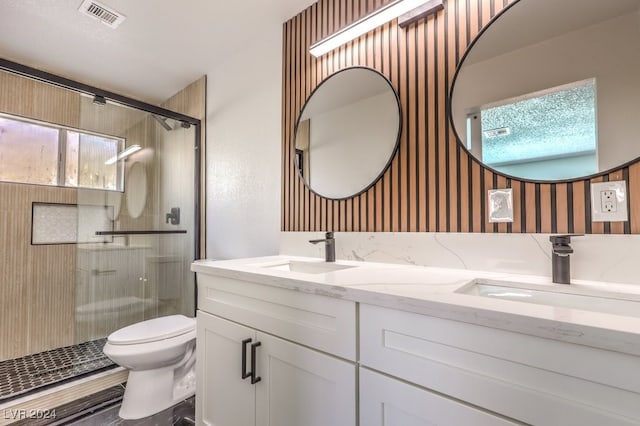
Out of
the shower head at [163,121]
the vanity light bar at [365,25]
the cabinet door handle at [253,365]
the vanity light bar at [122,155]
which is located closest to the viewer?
the cabinet door handle at [253,365]

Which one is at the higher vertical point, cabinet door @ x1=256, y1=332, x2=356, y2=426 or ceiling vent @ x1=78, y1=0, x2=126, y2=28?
ceiling vent @ x1=78, y1=0, x2=126, y2=28

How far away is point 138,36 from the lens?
1967 mm

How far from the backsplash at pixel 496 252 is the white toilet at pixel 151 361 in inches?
41.4

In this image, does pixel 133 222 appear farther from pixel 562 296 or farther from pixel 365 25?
pixel 562 296

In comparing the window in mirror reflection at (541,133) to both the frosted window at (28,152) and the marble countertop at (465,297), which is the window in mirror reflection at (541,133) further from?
the frosted window at (28,152)

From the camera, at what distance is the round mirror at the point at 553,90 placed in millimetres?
886

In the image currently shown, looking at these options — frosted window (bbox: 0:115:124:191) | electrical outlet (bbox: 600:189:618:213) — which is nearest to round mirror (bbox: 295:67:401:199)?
electrical outlet (bbox: 600:189:618:213)

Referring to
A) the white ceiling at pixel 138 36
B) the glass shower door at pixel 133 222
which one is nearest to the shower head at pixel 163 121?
the glass shower door at pixel 133 222

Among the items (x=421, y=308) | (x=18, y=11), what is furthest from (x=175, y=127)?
(x=421, y=308)

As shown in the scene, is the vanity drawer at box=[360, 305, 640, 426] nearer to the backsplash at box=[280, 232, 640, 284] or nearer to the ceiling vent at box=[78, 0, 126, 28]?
the backsplash at box=[280, 232, 640, 284]

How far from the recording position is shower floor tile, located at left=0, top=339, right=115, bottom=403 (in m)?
1.72

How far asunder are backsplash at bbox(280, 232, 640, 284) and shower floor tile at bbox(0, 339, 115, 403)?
183 cm

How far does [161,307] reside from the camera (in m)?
2.27

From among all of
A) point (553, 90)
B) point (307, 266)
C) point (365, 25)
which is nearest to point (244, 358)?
point (307, 266)
